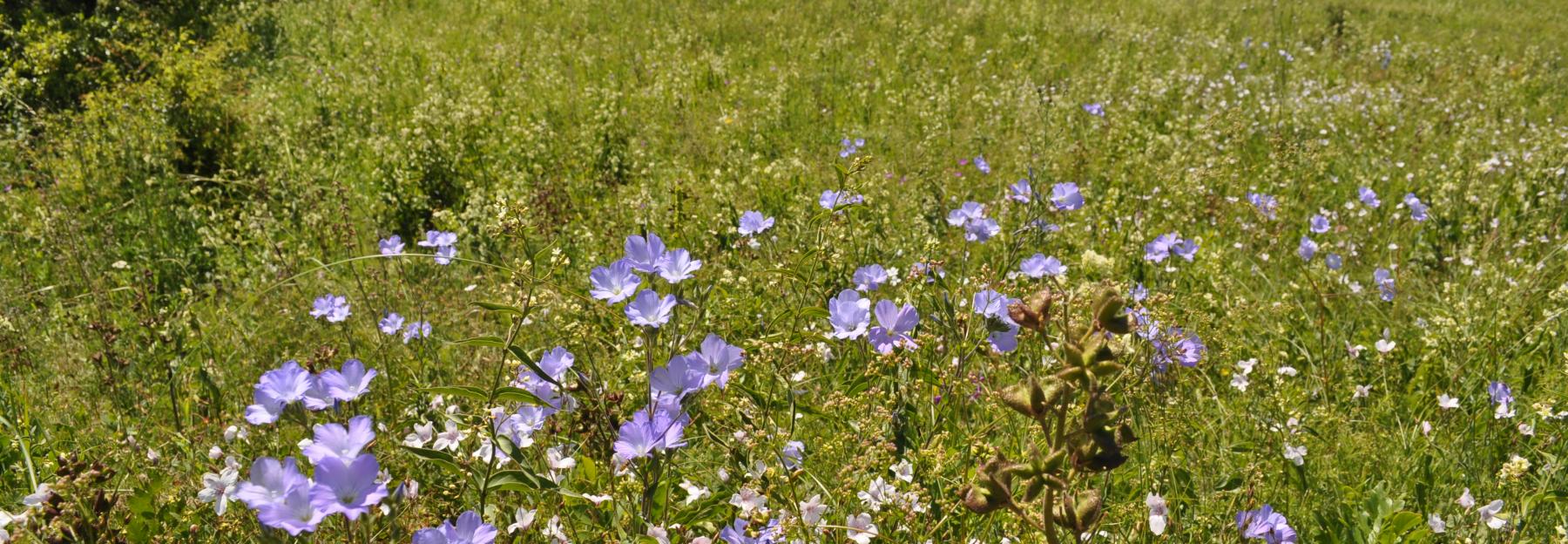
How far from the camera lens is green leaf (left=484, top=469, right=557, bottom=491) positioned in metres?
1.24

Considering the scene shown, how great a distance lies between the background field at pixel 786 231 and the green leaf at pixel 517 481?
0.18 metres

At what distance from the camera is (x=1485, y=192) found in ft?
12.6

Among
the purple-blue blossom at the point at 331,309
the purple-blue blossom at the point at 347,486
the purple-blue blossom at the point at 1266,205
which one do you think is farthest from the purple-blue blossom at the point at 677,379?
the purple-blue blossom at the point at 1266,205

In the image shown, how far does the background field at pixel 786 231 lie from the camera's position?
6.06 ft

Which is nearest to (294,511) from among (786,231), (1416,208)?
(786,231)

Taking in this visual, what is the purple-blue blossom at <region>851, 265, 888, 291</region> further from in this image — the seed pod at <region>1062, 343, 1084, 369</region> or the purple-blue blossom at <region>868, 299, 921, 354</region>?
the seed pod at <region>1062, 343, 1084, 369</region>

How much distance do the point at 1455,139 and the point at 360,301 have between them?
581 centimetres

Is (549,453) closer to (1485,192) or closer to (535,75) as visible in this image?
(1485,192)

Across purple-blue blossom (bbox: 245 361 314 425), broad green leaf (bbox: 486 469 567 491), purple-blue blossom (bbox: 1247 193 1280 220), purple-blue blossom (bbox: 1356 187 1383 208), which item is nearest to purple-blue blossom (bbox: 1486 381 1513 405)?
purple-blue blossom (bbox: 1247 193 1280 220)

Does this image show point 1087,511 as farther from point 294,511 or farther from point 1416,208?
point 1416,208

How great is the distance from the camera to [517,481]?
124 cm

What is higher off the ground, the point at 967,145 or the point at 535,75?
the point at 535,75

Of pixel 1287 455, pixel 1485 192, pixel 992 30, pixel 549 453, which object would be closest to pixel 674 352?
pixel 549 453

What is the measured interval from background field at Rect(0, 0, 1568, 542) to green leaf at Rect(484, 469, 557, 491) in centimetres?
18
